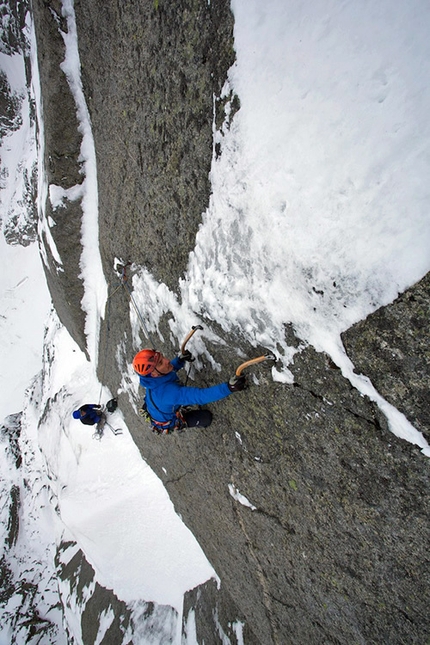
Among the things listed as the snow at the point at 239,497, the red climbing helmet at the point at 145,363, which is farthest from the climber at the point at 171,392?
the snow at the point at 239,497

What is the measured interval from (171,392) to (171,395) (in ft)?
0.09

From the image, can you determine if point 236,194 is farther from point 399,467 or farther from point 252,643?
point 252,643

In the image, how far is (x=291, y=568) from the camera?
3072 mm


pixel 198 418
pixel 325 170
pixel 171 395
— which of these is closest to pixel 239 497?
pixel 198 418

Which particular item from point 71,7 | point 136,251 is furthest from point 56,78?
point 136,251

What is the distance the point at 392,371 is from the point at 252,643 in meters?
4.89

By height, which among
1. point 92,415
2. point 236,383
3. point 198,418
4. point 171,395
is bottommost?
point 236,383

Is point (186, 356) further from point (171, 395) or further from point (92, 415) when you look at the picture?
point (92, 415)

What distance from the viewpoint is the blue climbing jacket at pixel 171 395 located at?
2.63 meters

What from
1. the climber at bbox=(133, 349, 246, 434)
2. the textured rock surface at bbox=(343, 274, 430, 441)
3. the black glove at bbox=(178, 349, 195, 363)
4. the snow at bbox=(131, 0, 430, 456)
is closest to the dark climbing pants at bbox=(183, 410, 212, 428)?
the climber at bbox=(133, 349, 246, 434)

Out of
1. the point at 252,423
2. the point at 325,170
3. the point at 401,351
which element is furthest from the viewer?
the point at 252,423

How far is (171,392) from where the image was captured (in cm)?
298

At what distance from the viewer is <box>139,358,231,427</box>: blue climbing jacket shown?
104 inches

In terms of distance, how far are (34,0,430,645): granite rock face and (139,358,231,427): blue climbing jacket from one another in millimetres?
316
